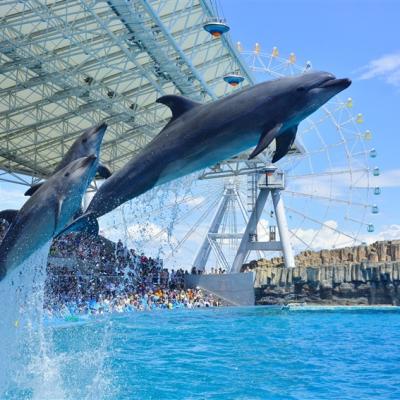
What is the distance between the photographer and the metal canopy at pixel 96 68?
19.7m

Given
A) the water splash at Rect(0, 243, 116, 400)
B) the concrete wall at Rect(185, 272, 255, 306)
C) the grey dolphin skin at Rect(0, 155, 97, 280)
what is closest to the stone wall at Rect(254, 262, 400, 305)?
the concrete wall at Rect(185, 272, 255, 306)

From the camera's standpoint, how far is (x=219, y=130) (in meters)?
4.96

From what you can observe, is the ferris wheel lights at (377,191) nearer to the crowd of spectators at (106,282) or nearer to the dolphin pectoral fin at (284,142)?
the crowd of spectators at (106,282)

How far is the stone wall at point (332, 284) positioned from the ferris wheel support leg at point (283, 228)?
212 centimetres

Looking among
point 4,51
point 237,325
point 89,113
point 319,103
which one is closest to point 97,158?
point 319,103

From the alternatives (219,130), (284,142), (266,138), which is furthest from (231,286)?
(266,138)

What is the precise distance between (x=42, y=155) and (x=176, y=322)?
59.7 ft

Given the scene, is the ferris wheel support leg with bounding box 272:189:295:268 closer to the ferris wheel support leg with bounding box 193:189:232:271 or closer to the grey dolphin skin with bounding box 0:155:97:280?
the ferris wheel support leg with bounding box 193:189:232:271

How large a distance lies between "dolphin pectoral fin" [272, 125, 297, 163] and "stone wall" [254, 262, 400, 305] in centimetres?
2403

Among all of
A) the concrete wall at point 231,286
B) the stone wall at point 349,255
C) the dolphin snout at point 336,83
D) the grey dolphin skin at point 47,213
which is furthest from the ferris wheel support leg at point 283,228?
the dolphin snout at point 336,83

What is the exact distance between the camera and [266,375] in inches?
369

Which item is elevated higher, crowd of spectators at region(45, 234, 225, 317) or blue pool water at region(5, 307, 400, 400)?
crowd of spectators at region(45, 234, 225, 317)

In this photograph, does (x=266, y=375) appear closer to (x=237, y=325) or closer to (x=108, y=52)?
(x=237, y=325)

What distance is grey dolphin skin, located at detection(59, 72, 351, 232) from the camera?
4852 mm
